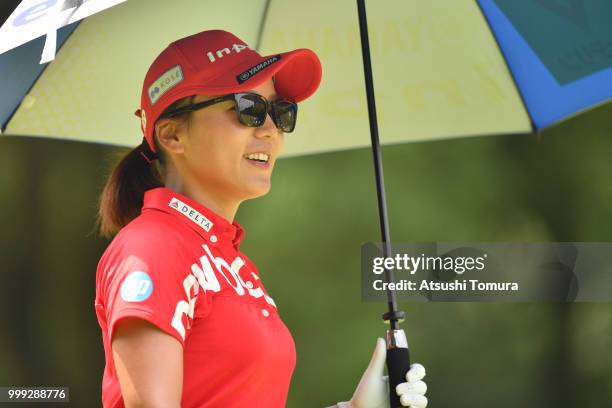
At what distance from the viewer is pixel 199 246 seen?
1653 millimetres

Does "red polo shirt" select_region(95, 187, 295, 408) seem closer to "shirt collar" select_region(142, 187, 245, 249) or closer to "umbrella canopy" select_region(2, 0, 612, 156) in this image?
"shirt collar" select_region(142, 187, 245, 249)

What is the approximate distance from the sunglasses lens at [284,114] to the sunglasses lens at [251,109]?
62mm

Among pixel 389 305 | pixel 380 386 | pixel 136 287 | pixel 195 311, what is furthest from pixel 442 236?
pixel 136 287

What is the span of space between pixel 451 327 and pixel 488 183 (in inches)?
26.4

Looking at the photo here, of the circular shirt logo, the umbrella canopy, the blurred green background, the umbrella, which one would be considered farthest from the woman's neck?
the blurred green background

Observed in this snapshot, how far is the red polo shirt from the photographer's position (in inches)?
57.2

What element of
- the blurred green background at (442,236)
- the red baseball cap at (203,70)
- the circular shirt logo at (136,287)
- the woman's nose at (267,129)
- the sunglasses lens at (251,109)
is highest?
the red baseball cap at (203,70)

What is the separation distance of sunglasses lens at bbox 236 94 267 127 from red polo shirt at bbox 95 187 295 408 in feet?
0.76

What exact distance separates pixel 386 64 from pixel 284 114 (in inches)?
27.5

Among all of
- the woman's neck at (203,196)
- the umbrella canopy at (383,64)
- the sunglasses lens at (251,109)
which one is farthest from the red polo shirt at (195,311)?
the umbrella canopy at (383,64)

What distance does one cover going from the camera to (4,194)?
3.53 metres

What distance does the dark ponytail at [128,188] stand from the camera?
1.98 m

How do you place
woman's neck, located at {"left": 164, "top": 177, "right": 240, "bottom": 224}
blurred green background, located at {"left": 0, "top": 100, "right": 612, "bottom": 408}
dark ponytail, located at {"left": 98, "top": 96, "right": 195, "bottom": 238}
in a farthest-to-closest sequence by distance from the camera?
1. blurred green background, located at {"left": 0, "top": 100, "right": 612, "bottom": 408}
2. dark ponytail, located at {"left": 98, "top": 96, "right": 195, "bottom": 238}
3. woman's neck, located at {"left": 164, "top": 177, "right": 240, "bottom": 224}

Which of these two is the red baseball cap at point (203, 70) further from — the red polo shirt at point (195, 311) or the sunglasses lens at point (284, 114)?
the red polo shirt at point (195, 311)
